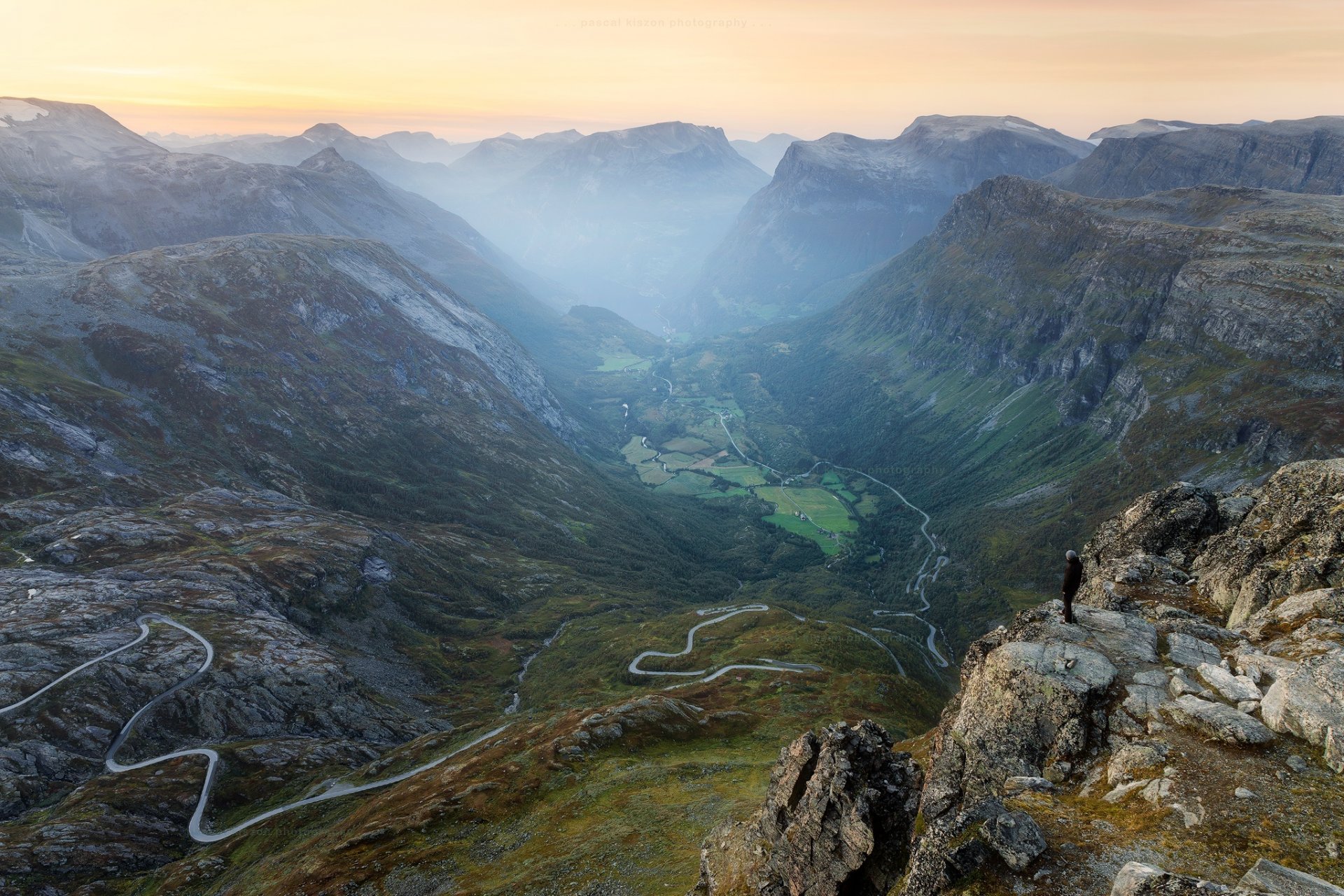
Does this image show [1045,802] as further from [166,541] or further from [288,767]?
[166,541]

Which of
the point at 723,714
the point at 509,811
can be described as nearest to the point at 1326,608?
the point at 509,811

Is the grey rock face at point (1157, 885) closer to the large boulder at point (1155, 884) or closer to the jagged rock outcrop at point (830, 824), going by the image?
the large boulder at point (1155, 884)

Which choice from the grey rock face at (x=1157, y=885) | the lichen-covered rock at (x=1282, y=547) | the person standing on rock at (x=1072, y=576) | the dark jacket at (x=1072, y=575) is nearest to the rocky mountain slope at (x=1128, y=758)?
the grey rock face at (x=1157, y=885)

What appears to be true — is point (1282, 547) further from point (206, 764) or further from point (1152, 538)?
point (206, 764)


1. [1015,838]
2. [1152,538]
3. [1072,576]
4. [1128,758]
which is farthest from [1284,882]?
[1152,538]

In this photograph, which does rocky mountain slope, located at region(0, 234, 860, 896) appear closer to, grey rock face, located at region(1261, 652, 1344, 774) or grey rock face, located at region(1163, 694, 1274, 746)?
grey rock face, located at region(1163, 694, 1274, 746)

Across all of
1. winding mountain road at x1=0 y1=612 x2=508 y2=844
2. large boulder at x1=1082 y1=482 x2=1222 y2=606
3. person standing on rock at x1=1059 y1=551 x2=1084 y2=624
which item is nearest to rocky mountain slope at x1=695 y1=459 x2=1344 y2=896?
large boulder at x1=1082 y1=482 x2=1222 y2=606
